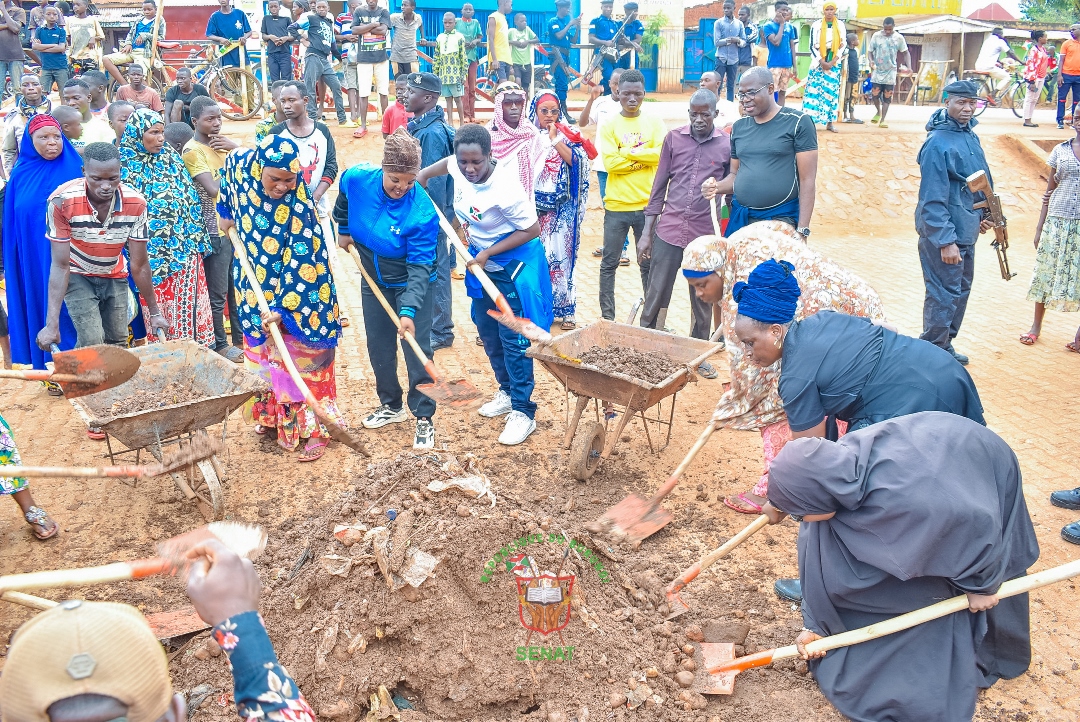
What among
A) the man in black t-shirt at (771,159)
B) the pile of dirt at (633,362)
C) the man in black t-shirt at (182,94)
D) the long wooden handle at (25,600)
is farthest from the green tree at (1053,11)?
the long wooden handle at (25,600)

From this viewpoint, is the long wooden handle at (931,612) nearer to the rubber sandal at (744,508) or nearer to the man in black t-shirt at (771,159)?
the rubber sandal at (744,508)

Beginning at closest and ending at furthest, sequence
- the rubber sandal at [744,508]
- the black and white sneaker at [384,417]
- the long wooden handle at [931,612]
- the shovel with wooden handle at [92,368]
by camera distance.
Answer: the long wooden handle at [931,612] < the shovel with wooden handle at [92,368] < the rubber sandal at [744,508] < the black and white sneaker at [384,417]

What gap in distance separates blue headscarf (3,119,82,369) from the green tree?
32385mm

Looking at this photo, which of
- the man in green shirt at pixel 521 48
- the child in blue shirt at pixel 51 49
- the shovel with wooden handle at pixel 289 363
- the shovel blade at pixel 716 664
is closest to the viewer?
the shovel blade at pixel 716 664

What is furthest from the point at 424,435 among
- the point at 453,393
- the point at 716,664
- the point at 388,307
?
the point at 716,664

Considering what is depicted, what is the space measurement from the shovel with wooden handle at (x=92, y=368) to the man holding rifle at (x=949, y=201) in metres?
5.73

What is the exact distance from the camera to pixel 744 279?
4375mm

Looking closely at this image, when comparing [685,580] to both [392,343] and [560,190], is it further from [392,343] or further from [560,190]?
[560,190]

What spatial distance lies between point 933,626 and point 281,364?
4.08 m

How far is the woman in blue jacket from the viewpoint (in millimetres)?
5031

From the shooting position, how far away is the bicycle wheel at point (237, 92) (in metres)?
14.3

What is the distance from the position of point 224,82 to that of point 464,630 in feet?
44.4

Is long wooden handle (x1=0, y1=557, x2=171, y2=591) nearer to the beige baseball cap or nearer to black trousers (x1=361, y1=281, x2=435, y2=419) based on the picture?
the beige baseball cap

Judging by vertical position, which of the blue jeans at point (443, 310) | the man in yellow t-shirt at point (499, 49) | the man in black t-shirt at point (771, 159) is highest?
the man in yellow t-shirt at point (499, 49)
